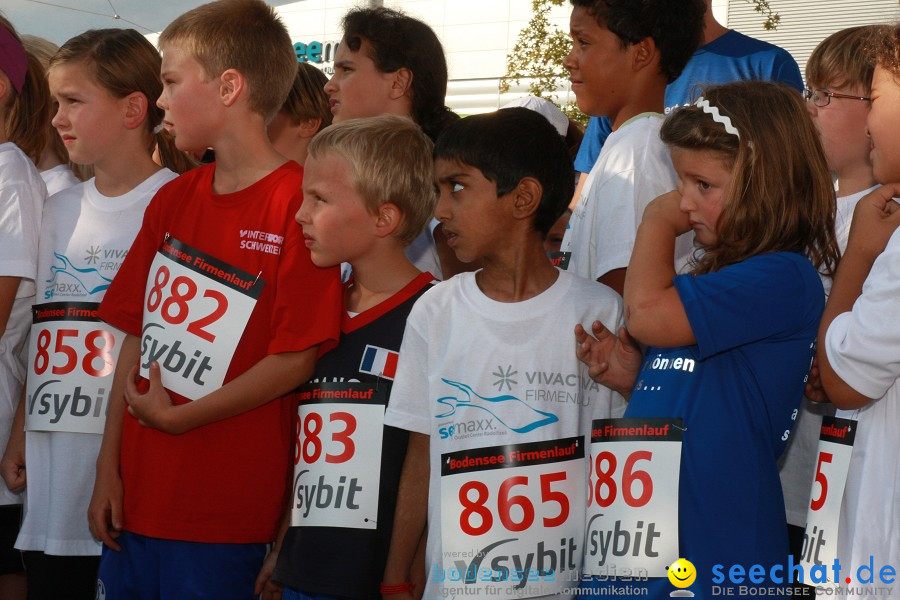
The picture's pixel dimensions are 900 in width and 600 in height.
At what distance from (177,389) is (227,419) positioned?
0.18 meters

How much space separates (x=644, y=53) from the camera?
3.64m

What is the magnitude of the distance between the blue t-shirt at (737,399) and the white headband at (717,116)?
35cm

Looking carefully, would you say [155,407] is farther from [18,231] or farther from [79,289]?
[18,231]

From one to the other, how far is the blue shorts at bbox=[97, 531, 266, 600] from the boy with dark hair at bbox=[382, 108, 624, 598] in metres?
0.50

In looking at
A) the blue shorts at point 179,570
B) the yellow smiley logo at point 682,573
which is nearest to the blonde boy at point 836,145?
the yellow smiley logo at point 682,573

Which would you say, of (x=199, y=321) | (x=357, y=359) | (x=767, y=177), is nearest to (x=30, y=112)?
(x=199, y=321)

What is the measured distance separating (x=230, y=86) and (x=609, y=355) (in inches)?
64.2

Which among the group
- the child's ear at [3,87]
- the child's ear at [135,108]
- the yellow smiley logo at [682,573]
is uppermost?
the child's ear at [3,87]

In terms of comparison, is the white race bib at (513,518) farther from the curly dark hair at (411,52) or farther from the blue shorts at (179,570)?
the curly dark hair at (411,52)

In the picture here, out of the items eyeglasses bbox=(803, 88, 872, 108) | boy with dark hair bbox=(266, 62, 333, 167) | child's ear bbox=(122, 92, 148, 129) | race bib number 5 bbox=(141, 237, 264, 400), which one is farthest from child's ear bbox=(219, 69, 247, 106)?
eyeglasses bbox=(803, 88, 872, 108)

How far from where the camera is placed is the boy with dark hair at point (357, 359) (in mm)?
3037

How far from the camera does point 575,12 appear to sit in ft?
12.3

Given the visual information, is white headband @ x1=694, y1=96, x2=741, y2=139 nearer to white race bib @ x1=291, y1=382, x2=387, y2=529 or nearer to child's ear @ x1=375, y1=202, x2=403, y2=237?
child's ear @ x1=375, y1=202, x2=403, y2=237

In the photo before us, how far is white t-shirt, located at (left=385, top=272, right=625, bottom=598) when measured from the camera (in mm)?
2850
